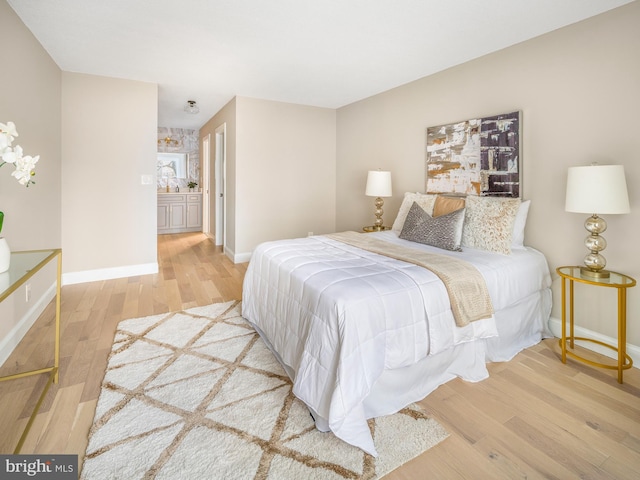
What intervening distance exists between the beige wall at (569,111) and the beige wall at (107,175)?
3.59 m

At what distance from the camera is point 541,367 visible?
2254 millimetres

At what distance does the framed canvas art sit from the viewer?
2910 millimetres

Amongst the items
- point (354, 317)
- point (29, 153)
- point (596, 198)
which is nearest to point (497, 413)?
point (354, 317)

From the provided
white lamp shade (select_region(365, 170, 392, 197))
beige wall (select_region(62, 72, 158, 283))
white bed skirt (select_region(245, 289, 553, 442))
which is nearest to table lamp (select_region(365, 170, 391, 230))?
white lamp shade (select_region(365, 170, 392, 197))

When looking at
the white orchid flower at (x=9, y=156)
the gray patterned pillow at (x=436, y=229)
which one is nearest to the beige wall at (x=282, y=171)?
the gray patterned pillow at (x=436, y=229)

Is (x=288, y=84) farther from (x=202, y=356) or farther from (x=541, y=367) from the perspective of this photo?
(x=541, y=367)

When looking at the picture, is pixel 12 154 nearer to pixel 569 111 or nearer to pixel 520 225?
pixel 520 225

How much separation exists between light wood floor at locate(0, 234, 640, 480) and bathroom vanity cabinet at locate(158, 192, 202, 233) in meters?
4.99

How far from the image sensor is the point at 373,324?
5.35 feet

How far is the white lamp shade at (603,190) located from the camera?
205 centimetres

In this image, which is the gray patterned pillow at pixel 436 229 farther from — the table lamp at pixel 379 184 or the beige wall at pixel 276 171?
the beige wall at pixel 276 171

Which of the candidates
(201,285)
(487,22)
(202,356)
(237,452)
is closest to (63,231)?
(201,285)

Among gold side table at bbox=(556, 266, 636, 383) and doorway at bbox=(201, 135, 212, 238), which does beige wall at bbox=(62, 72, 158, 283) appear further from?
gold side table at bbox=(556, 266, 636, 383)

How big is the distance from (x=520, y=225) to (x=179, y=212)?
7.10 meters
